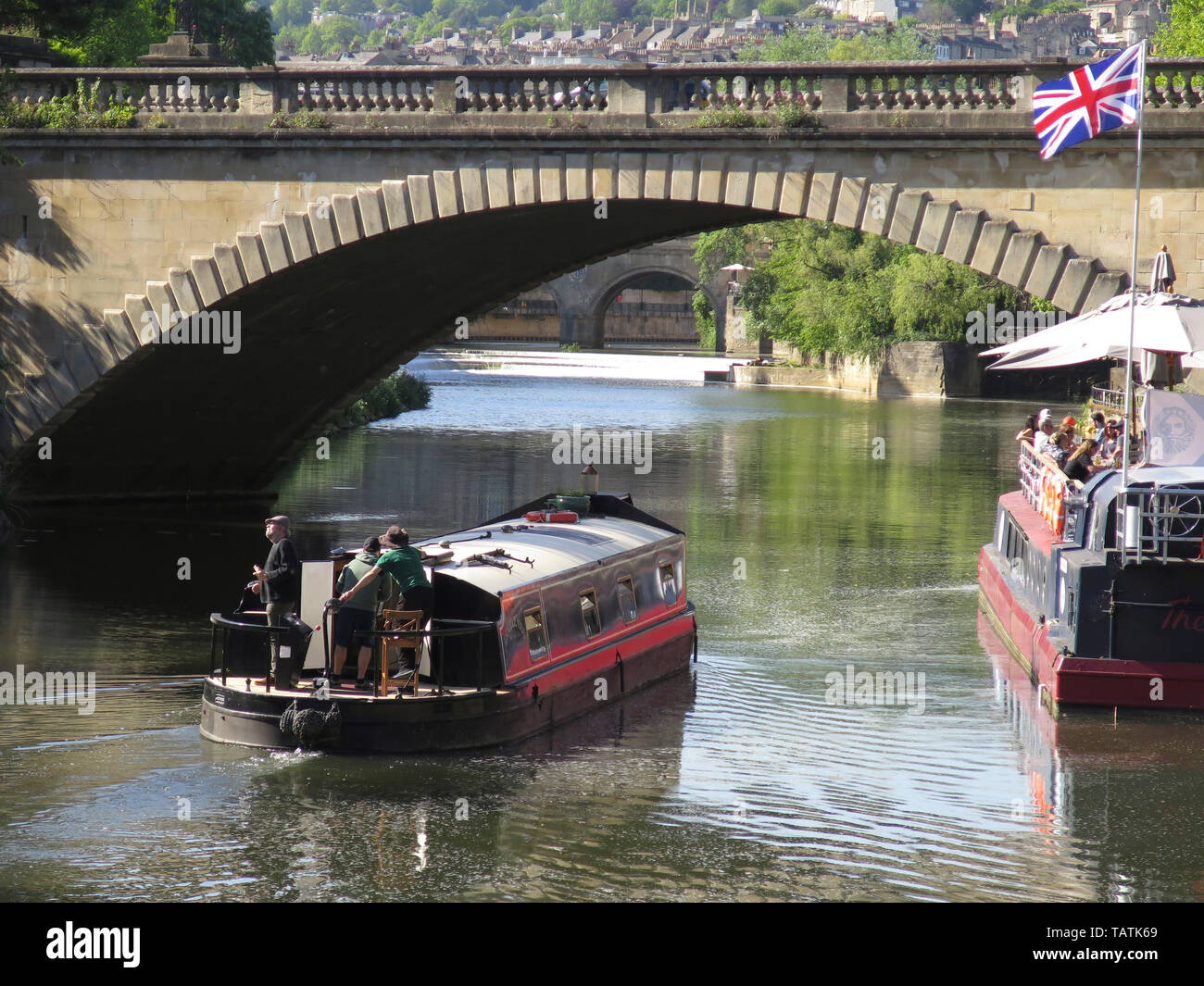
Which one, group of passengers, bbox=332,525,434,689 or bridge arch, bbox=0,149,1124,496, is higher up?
bridge arch, bbox=0,149,1124,496

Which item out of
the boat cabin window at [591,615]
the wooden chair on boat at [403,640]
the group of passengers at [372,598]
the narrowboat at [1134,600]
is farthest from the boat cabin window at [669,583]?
the wooden chair on boat at [403,640]

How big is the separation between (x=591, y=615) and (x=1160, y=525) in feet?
18.3

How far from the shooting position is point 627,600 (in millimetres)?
17844

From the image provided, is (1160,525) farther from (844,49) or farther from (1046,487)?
(844,49)

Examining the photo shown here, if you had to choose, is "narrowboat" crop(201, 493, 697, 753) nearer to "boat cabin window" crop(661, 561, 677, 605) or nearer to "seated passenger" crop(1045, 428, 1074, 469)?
"boat cabin window" crop(661, 561, 677, 605)

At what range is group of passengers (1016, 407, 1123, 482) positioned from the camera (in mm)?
19531

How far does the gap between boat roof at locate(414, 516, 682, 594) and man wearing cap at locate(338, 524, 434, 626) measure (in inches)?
15.4

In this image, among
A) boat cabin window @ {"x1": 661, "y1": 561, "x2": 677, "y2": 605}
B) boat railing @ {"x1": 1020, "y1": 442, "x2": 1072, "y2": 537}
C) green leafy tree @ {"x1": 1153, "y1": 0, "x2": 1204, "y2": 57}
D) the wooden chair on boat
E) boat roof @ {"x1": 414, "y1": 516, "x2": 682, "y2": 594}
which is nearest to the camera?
the wooden chair on boat

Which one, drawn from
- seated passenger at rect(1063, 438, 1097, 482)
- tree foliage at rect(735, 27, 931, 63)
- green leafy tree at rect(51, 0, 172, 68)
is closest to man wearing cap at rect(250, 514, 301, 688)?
seated passenger at rect(1063, 438, 1097, 482)

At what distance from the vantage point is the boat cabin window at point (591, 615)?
16844 mm

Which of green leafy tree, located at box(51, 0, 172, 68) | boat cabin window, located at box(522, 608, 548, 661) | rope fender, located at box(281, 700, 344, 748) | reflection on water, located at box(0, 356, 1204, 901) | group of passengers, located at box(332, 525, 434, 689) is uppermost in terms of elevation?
green leafy tree, located at box(51, 0, 172, 68)

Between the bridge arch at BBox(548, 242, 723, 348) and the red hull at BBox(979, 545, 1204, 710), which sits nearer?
the red hull at BBox(979, 545, 1204, 710)

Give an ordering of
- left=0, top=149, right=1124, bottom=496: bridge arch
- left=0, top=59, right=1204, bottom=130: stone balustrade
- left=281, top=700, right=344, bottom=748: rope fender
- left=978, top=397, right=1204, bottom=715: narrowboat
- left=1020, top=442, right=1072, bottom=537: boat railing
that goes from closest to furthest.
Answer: left=281, top=700, right=344, bottom=748: rope fender → left=978, top=397, right=1204, bottom=715: narrowboat → left=1020, top=442, right=1072, bottom=537: boat railing → left=0, top=59, right=1204, bottom=130: stone balustrade → left=0, top=149, right=1124, bottom=496: bridge arch

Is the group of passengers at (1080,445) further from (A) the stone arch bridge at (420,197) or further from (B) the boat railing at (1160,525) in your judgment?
(B) the boat railing at (1160,525)
